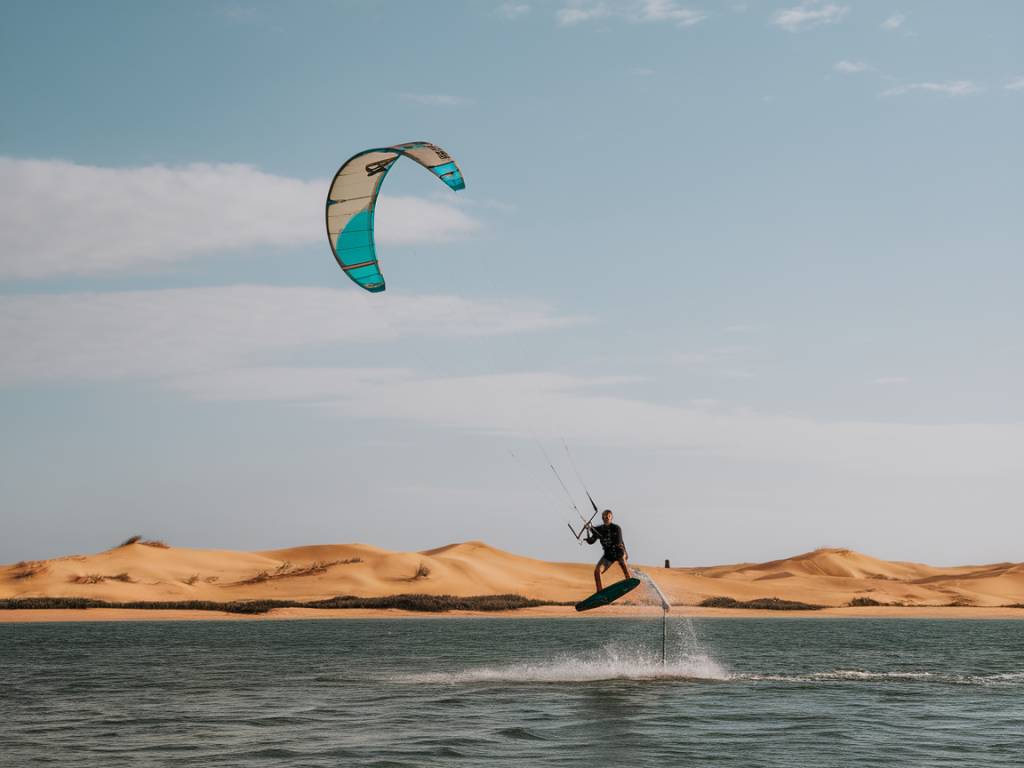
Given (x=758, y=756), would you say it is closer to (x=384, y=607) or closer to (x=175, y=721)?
(x=175, y=721)

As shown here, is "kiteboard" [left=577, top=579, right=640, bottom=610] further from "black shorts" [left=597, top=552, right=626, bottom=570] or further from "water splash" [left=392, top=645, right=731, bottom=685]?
"water splash" [left=392, top=645, right=731, bottom=685]

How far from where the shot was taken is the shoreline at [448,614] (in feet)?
220

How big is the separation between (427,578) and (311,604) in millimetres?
16180

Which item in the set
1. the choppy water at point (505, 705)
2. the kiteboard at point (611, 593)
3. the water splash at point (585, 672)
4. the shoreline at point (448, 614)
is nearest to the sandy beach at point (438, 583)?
the shoreline at point (448, 614)

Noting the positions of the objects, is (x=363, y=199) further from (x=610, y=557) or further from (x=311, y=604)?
(x=311, y=604)

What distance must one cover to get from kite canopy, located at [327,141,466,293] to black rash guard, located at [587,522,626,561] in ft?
21.7

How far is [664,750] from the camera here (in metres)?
17.4

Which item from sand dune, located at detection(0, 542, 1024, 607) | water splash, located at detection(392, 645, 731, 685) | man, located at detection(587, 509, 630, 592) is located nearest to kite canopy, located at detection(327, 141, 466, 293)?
man, located at detection(587, 509, 630, 592)

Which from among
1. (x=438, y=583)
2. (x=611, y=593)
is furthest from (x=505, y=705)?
(x=438, y=583)

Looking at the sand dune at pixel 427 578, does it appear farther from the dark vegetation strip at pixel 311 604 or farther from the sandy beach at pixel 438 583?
the dark vegetation strip at pixel 311 604

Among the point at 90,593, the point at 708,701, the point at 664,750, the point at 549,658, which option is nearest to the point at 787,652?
the point at 549,658

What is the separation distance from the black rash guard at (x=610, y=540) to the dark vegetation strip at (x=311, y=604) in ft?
166

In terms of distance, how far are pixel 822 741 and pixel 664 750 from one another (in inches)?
114

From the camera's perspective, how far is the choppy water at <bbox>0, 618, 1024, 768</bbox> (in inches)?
672
